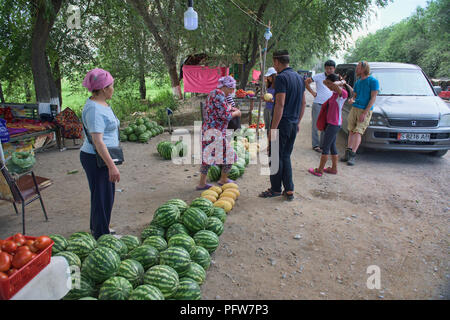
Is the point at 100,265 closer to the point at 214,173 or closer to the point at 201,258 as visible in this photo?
the point at 201,258

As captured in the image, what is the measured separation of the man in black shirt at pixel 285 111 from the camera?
4.44 metres

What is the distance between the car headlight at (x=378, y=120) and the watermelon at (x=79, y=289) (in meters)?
6.64

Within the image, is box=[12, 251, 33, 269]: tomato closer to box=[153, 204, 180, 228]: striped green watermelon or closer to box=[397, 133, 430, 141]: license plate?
box=[153, 204, 180, 228]: striped green watermelon

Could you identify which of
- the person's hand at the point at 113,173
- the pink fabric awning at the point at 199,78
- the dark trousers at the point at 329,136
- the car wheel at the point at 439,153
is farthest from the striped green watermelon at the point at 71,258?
the pink fabric awning at the point at 199,78

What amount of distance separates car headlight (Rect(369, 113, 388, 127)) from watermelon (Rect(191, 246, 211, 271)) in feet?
18.2

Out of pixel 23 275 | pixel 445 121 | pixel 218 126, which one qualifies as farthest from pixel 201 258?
pixel 445 121

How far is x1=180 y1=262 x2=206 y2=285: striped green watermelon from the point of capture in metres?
2.93

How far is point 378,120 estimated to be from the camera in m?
Answer: 6.94

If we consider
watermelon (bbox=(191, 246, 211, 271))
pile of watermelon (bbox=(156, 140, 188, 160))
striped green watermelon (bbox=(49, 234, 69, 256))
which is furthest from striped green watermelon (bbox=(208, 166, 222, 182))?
striped green watermelon (bbox=(49, 234, 69, 256))

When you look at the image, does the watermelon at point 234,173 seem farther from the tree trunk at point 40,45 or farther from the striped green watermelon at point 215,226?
the tree trunk at point 40,45

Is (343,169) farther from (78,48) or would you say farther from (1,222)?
(78,48)

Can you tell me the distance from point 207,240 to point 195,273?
545 mm

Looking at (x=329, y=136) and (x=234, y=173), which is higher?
(x=329, y=136)
